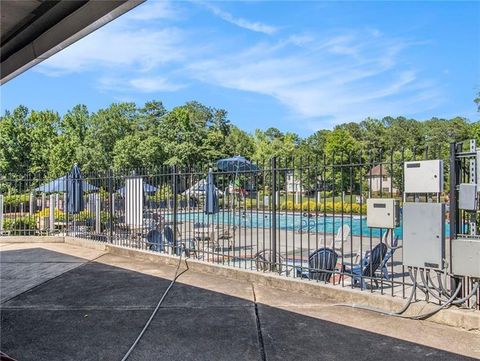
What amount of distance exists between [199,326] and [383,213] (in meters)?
2.72

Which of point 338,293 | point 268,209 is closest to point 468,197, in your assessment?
point 338,293

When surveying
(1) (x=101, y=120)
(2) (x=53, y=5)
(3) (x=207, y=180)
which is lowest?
→ (3) (x=207, y=180)

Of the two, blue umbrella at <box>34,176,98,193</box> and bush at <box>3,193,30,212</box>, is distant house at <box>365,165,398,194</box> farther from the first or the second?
bush at <box>3,193,30,212</box>

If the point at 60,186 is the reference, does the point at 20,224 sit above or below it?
below

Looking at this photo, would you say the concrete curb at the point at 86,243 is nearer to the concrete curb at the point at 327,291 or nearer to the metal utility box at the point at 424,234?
the concrete curb at the point at 327,291

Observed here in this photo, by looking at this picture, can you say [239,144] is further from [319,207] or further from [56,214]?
[319,207]

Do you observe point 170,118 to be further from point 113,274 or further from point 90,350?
point 90,350

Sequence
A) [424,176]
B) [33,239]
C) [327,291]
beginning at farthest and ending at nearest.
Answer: [33,239], [327,291], [424,176]

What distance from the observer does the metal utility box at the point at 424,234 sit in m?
4.34

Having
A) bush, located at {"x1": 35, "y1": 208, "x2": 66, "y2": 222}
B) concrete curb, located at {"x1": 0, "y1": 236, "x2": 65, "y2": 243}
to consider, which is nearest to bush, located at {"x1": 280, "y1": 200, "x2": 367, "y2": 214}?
concrete curb, located at {"x1": 0, "y1": 236, "x2": 65, "y2": 243}

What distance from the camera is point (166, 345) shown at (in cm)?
386

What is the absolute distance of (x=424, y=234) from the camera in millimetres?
4457

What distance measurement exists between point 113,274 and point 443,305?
17.9ft

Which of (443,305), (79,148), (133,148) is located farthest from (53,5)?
(79,148)
